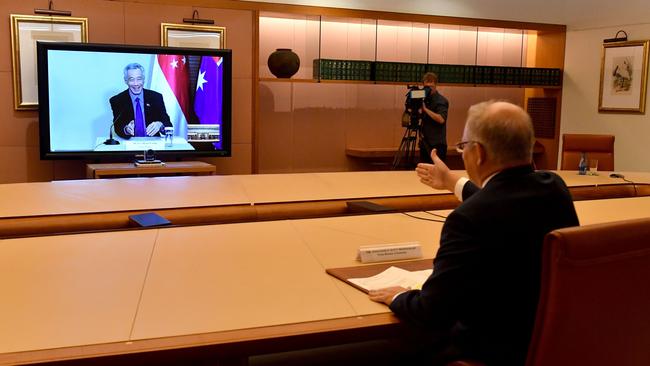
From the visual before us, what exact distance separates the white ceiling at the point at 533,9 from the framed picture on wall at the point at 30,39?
6.49 ft

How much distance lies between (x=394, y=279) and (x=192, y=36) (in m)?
4.36

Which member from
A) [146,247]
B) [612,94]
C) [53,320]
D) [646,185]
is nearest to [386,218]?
[146,247]

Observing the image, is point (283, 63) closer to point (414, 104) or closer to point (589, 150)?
point (414, 104)

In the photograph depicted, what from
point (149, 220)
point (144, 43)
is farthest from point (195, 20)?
point (149, 220)

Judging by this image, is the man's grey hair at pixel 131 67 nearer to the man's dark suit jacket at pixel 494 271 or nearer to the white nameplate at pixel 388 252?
the white nameplate at pixel 388 252

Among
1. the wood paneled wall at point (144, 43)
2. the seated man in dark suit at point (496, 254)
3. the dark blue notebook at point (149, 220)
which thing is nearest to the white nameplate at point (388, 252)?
the seated man in dark suit at point (496, 254)

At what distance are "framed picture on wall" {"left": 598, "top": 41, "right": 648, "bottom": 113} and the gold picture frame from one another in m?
4.16

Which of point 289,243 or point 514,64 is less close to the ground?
point 514,64

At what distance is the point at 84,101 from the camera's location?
17.0 feet

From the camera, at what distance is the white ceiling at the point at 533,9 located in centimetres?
624

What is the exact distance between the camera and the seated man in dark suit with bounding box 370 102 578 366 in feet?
4.39

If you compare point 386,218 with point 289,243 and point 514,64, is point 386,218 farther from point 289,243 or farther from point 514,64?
point 514,64

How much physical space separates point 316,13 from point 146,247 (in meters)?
4.34

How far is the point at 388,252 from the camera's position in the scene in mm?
1970
